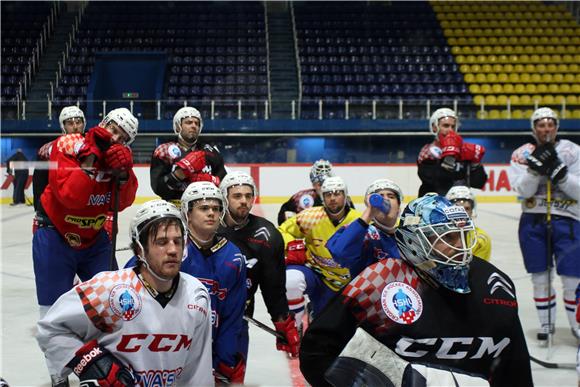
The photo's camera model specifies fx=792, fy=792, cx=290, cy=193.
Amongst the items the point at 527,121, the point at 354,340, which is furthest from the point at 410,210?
the point at 527,121

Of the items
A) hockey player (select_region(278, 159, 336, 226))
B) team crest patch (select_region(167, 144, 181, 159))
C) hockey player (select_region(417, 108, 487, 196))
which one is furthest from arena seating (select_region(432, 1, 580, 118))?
team crest patch (select_region(167, 144, 181, 159))

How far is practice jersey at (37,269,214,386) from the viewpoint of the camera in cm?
222

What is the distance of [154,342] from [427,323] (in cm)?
83

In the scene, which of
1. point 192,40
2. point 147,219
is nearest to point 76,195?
point 147,219

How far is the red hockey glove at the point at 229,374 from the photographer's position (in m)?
3.04

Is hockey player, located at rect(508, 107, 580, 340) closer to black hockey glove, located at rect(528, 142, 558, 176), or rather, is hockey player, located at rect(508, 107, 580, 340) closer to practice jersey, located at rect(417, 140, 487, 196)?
black hockey glove, located at rect(528, 142, 558, 176)

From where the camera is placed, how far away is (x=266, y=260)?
3.70m

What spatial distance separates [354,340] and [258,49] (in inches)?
597

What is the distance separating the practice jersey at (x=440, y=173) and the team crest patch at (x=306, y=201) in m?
0.81

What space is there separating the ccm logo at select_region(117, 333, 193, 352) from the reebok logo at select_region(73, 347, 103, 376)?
10cm

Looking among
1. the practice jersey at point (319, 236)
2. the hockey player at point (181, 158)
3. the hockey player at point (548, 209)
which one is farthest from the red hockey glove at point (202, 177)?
the hockey player at point (548, 209)

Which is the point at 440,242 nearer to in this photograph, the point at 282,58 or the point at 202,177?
the point at 202,177

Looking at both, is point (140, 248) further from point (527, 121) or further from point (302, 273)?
point (527, 121)

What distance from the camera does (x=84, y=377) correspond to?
215 cm
